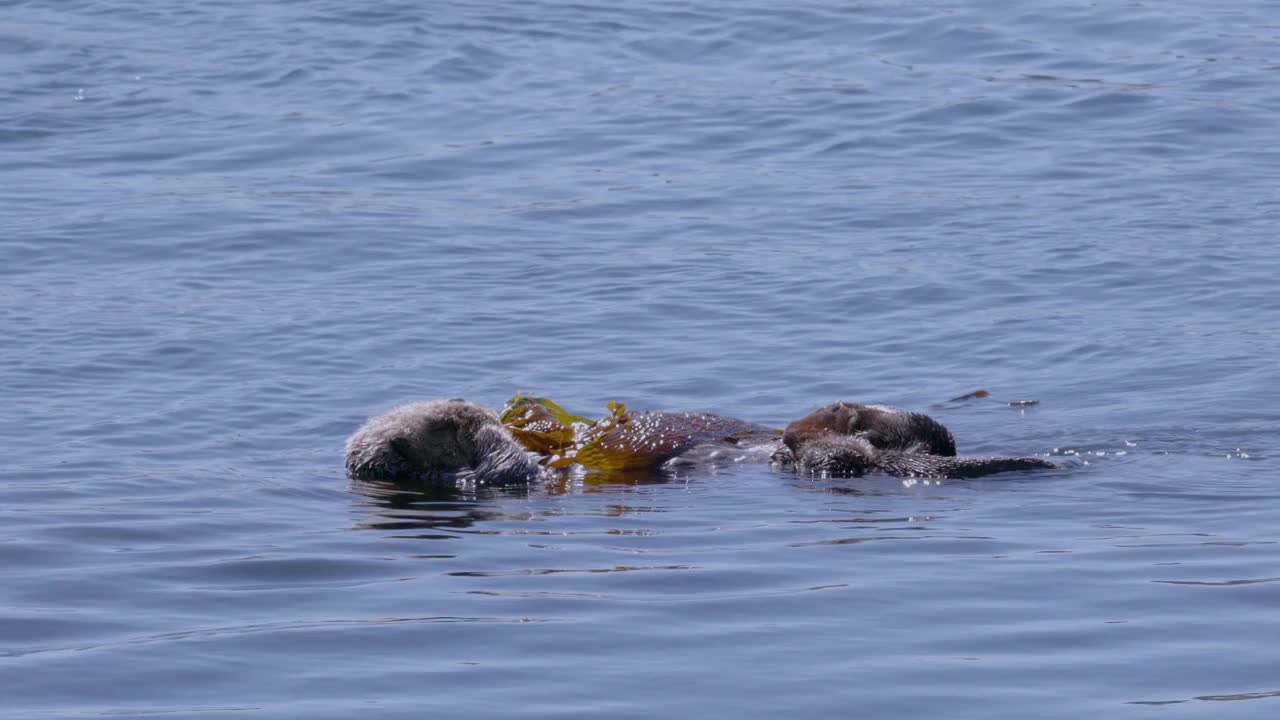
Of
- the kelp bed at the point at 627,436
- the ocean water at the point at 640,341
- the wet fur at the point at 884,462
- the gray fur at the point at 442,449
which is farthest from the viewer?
the kelp bed at the point at 627,436

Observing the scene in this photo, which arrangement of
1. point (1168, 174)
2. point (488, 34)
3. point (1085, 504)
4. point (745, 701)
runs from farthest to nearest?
point (488, 34) → point (1168, 174) → point (1085, 504) → point (745, 701)

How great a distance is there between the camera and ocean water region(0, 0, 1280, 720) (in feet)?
11.3

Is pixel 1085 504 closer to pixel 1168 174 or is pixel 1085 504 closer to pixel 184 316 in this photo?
pixel 184 316

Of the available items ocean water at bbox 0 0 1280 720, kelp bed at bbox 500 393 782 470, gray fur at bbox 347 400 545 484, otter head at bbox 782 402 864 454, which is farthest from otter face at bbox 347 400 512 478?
otter head at bbox 782 402 864 454

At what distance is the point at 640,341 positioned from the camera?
838 centimetres

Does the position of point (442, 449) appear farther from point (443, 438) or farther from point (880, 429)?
point (880, 429)

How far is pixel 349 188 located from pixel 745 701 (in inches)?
375

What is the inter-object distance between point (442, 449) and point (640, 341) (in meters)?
2.69

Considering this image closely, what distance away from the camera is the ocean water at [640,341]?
346 cm

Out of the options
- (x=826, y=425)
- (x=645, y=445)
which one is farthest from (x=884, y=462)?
(x=645, y=445)

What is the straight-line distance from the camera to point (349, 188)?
12195 mm

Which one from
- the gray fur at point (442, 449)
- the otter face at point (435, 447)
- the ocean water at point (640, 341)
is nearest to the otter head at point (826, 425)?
the ocean water at point (640, 341)

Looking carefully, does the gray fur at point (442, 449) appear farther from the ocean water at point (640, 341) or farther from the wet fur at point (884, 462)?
the wet fur at point (884, 462)

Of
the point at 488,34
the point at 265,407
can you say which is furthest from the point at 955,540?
the point at 488,34
